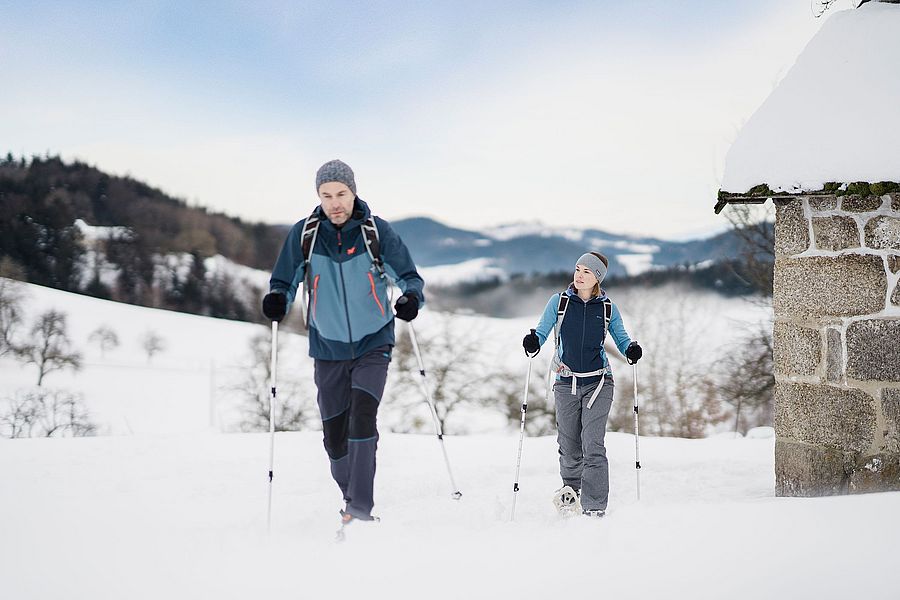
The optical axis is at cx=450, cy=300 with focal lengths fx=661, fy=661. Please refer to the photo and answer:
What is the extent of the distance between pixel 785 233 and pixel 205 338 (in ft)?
72.7

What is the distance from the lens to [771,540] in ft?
9.50

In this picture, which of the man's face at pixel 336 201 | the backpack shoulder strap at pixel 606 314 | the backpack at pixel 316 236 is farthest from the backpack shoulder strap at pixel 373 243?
the backpack shoulder strap at pixel 606 314

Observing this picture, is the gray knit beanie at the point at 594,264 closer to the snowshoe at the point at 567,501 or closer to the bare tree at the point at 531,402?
the snowshoe at the point at 567,501

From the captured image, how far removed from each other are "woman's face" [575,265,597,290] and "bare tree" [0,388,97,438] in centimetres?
1582

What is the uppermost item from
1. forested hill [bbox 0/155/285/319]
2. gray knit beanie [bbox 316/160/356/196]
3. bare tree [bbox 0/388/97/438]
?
forested hill [bbox 0/155/285/319]

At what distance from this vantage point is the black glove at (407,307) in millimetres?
3387

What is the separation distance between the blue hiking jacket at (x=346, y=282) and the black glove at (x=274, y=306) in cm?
9

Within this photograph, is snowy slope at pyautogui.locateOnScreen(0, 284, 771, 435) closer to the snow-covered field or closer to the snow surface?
the snow-covered field

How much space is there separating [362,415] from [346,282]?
713mm

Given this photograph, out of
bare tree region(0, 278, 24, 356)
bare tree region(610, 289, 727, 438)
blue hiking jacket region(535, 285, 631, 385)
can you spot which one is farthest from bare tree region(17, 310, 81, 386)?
blue hiking jacket region(535, 285, 631, 385)

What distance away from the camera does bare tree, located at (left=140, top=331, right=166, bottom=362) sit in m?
22.9

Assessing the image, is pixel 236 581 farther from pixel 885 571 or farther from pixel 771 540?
pixel 885 571

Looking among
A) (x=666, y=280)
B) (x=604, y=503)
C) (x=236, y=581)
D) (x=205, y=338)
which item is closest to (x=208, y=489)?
(x=236, y=581)

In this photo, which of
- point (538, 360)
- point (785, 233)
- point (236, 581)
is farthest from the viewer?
point (538, 360)
